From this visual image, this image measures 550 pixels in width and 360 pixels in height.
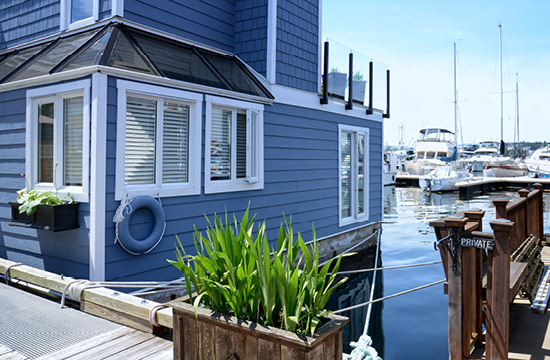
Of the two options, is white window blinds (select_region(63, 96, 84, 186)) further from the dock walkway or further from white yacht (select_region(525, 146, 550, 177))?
white yacht (select_region(525, 146, 550, 177))

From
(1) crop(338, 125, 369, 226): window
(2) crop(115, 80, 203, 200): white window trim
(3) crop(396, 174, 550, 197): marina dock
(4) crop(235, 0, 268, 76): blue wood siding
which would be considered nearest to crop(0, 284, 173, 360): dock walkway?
(2) crop(115, 80, 203, 200): white window trim

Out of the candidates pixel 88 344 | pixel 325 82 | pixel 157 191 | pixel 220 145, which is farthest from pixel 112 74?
pixel 325 82

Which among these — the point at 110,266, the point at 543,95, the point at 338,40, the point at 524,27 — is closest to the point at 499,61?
the point at 524,27

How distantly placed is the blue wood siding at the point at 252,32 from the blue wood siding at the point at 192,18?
135 millimetres

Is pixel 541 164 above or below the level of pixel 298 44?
below

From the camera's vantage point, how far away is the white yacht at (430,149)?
34.8m

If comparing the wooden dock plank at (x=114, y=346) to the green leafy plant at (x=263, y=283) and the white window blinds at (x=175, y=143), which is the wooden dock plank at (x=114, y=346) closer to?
the green leafy plant at (x=263, y=283)

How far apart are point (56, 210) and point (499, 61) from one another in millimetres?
38603

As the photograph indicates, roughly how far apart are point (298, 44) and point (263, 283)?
6212 mm

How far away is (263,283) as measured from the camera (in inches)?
87.7

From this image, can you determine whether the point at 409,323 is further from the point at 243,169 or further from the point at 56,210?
the point at 56,210

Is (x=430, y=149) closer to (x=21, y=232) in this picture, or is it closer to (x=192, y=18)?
(x=192, y=18)

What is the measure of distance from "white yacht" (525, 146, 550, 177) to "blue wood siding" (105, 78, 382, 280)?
29.9m

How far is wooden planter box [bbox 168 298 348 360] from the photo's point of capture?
211 cm
